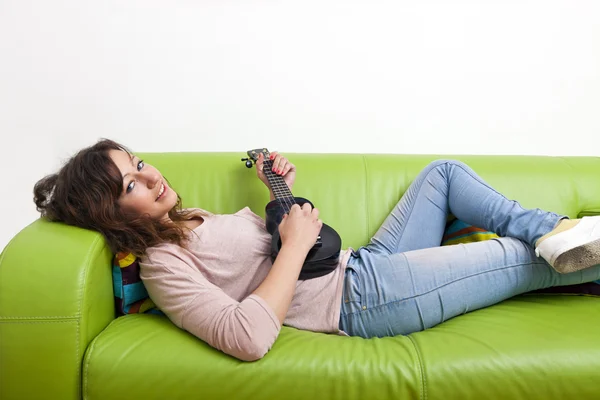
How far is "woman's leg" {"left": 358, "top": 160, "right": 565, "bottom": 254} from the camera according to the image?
1315 mm

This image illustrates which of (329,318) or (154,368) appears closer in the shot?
(154,368)

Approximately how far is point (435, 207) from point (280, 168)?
0.49 metres

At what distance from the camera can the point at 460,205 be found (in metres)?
1.37

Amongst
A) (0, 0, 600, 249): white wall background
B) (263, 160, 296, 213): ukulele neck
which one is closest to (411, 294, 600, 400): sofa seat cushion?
(263, 160, 296, 213): ukulele neck

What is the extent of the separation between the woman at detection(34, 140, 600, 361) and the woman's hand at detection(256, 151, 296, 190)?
0.27 m

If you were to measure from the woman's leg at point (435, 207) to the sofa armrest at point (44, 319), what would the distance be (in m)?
0.77

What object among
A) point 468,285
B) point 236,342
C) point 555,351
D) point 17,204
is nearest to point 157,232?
point 236,342

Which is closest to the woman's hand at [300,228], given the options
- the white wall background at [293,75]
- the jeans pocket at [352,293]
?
the jeans pocket at [352,293]

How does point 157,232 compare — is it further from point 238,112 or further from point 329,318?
point 238,112

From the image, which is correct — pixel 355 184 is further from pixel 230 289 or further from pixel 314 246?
pixel 230 289

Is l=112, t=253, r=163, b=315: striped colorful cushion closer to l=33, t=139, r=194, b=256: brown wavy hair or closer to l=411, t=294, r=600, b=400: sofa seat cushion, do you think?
l=33, t=139, r=194, b=256: brown wavy hair

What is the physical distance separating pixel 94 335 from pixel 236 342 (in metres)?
0.36

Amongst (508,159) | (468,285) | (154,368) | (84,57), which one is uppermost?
(84,57)

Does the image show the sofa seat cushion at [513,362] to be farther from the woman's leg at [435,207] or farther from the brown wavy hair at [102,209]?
the brown wavy hair at [102,209]
